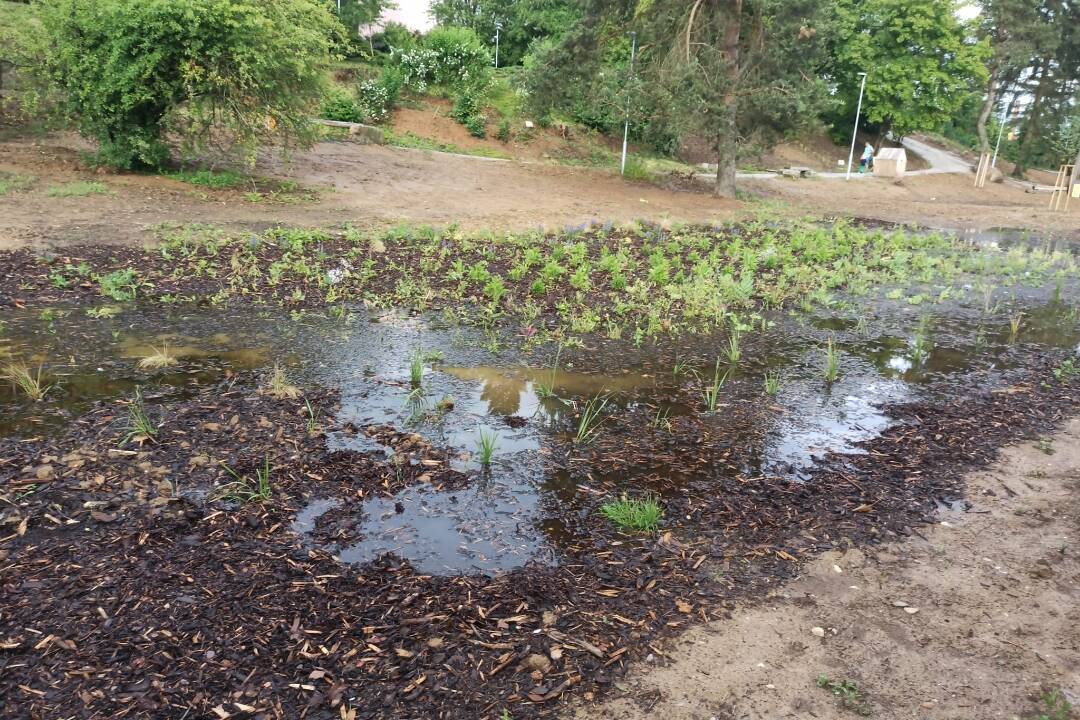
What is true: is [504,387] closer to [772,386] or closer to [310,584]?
[772,386]

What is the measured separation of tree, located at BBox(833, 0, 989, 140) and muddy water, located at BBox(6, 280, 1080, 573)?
1267 inches

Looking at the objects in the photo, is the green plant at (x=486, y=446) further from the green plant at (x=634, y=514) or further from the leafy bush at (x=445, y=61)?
the leafy bush at (x=445, y=61)

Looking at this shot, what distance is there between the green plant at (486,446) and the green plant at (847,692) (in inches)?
95.2

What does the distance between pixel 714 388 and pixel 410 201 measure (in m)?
11.0

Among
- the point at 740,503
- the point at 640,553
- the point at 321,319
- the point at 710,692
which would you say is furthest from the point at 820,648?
the point at 321,319

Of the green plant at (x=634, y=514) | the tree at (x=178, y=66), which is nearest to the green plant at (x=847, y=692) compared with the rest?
the green plant at (x=634, y=514)

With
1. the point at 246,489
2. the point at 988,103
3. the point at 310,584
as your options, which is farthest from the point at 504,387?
the point at 988,103

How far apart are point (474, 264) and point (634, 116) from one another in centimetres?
1188

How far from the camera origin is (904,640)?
10.8 feet

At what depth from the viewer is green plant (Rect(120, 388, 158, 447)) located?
4.80m

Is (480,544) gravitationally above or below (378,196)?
below

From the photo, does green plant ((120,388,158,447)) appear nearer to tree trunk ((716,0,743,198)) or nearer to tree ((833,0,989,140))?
tree trunk ((716,0,743,198))

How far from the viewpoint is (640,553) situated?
12.9ft

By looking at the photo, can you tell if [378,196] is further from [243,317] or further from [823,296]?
[823,296]
